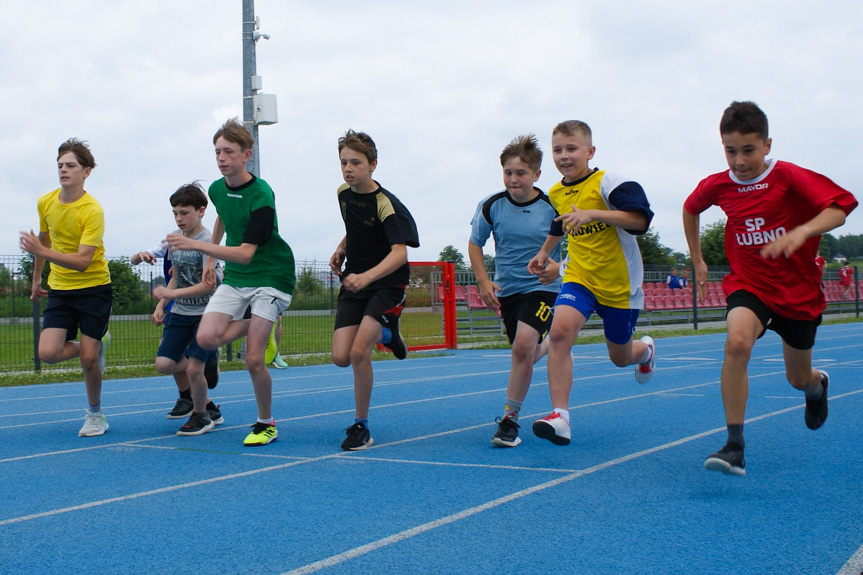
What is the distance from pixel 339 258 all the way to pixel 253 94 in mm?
9211

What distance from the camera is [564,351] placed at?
5371 mm

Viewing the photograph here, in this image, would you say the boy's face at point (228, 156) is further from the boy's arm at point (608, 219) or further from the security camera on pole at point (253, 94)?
the security camera on pole at point (253, 94)

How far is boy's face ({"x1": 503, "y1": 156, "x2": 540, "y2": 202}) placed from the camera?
5852 millimetres

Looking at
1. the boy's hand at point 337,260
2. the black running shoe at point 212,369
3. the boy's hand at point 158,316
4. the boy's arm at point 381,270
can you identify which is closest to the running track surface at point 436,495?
the black running shoe at point 212,369

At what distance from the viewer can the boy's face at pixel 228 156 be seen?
584 cm

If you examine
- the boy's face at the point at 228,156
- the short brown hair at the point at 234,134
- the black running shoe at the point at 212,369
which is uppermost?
the short brown hair at the point at 234,134

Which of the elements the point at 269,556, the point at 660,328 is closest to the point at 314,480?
the point at 269,556

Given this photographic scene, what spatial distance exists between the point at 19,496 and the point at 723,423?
475 centimetres

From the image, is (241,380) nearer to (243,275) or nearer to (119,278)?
(119,278)

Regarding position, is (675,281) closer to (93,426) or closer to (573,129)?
(573,129)

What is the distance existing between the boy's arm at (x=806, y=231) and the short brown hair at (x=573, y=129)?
1.72 m

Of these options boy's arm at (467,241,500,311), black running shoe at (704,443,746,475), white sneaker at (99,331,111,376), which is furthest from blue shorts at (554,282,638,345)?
white sneaker at (99,331,111,376)

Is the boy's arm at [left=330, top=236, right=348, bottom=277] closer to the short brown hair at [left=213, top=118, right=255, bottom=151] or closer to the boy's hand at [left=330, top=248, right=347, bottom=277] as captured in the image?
the boy's hand at [left=330, top=248, right=347, bottom=277]

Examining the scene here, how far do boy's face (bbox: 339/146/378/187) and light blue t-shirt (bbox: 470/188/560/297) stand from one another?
961mm
